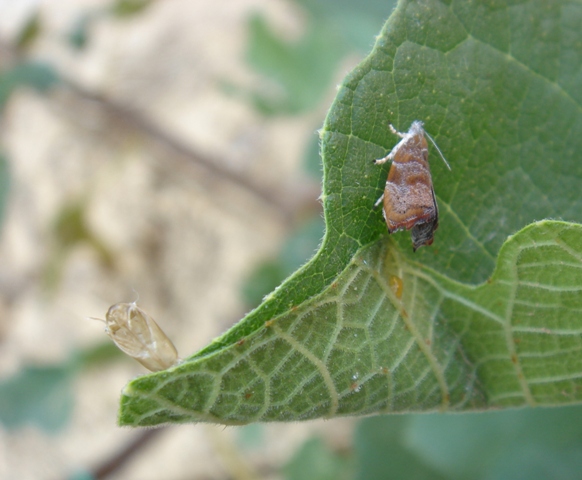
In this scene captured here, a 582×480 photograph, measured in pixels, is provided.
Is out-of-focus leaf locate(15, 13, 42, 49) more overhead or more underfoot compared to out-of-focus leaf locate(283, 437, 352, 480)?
more overhead

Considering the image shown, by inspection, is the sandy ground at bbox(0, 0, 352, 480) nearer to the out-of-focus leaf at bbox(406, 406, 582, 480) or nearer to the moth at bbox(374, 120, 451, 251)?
the out-of-focus leaf at bbox(406, 406, 582, 480)

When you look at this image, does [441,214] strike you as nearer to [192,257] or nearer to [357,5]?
[357,5]

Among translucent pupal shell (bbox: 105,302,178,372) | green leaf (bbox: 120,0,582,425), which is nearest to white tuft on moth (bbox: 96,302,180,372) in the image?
translucent pupal shell (bbox: 105,302,178,372)

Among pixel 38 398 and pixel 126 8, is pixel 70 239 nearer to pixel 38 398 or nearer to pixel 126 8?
pixel 38 398

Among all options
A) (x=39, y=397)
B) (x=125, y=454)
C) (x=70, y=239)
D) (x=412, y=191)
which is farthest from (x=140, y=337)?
(x=70, y=239)

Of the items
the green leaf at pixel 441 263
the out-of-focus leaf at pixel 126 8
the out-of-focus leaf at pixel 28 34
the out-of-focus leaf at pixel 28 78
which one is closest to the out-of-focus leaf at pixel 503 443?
the green leaf at pixel 441 263

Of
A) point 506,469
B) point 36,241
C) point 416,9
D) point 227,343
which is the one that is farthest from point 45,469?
point 416,9
